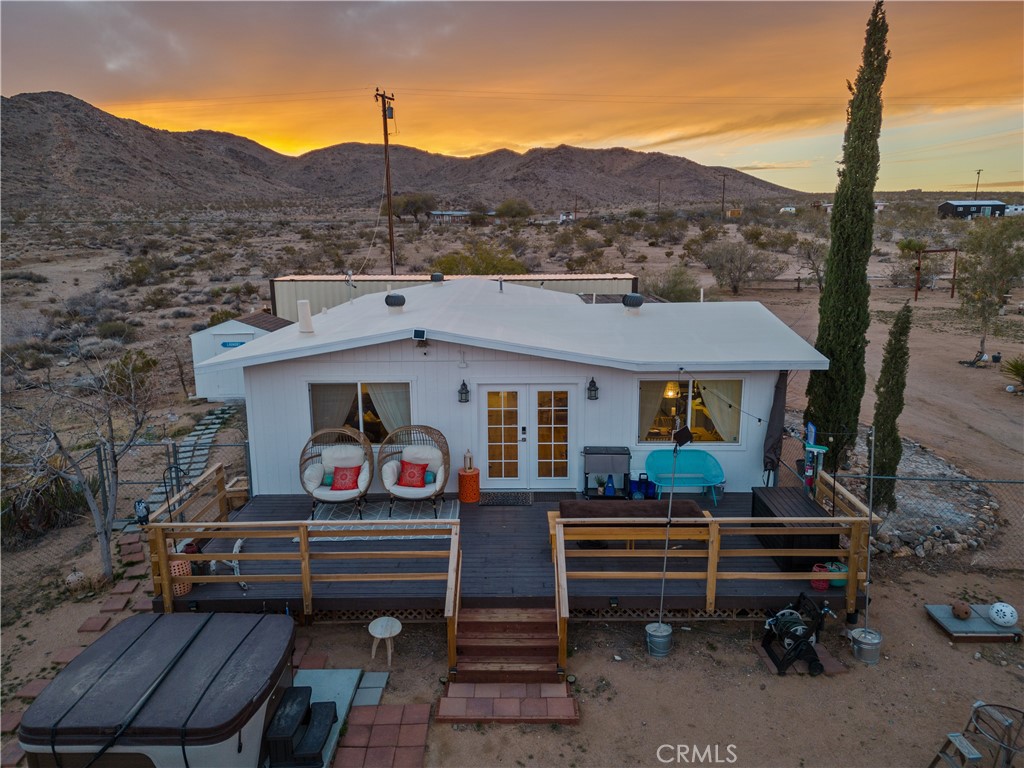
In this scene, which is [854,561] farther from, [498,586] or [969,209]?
[969,209]

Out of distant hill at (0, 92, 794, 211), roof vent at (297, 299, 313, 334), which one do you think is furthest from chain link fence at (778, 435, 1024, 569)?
distant hill at (0, 92, 794, 211)

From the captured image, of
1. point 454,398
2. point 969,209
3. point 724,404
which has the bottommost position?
point 724,404

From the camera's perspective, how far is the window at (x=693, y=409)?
9070mm

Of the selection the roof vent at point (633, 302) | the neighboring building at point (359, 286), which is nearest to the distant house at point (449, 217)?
the neighboring building at point (359, 286)

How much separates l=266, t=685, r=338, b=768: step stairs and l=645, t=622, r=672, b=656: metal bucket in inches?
130

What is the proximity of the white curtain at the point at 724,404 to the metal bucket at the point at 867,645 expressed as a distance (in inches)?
130

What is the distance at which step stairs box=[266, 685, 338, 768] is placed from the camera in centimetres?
488

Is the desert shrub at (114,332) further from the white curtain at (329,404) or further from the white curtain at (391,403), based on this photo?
the white curtain at (391,403)

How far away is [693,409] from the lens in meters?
9.17

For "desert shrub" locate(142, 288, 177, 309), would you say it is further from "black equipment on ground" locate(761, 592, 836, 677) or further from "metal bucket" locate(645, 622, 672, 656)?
"black equipment on ground" locate(761, 592, 836, 677)

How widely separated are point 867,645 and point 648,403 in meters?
4.06

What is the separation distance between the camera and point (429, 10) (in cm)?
2472

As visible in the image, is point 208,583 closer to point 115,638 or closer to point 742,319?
point 115,638

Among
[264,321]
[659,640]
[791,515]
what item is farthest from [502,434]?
[264,321]
